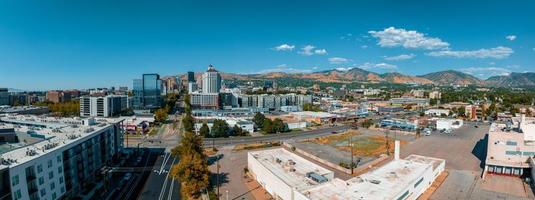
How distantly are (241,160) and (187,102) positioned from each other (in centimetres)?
8168

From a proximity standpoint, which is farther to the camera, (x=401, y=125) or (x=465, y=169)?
(x=401, y=125)

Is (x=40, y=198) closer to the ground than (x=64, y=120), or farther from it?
closer to the ground

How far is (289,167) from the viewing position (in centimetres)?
2877

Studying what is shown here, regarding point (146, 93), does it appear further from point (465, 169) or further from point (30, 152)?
point (465, 169)

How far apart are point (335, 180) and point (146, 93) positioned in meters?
84.5

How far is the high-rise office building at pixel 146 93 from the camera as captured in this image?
315 ft

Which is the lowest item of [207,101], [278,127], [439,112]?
[278,127]

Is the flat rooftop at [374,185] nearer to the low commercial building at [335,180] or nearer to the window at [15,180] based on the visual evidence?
the low commercial building at [335,180]

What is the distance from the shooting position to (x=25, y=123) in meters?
39.2

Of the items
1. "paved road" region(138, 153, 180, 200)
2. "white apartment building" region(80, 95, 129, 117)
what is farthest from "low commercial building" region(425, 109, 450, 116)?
"white apartment building" region(80, 95, 129, 117)

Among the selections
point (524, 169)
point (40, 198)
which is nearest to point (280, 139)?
point (524, 169)

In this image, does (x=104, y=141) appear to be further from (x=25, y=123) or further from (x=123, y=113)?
(x=123, y=113)

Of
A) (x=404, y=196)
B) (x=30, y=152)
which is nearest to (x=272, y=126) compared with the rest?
(x=404, y=196)

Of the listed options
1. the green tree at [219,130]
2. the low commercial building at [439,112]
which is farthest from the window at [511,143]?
the low commercial building at [439,112]
